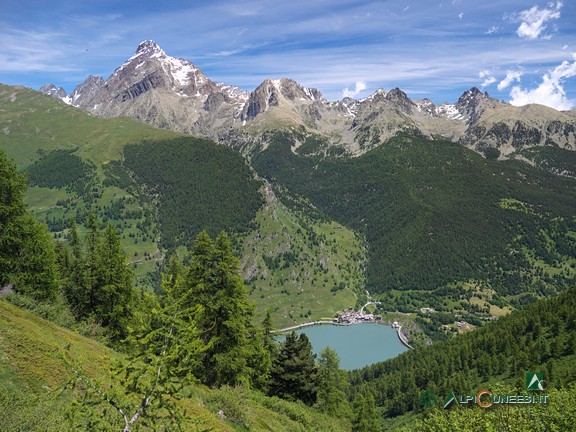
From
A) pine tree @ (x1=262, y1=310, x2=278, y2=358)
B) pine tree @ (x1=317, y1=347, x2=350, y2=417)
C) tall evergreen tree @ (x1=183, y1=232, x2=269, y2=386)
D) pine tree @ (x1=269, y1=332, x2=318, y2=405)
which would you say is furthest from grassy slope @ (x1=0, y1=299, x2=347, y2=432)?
pine tree @ (x1=262, y1=310, x2=278, y2=358)

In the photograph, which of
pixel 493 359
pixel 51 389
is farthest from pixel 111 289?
pixel 493 359

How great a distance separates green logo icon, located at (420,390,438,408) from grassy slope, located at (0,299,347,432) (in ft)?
221

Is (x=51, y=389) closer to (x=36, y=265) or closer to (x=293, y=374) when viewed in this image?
(x=36, y=265)

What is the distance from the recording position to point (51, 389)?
18203 mm

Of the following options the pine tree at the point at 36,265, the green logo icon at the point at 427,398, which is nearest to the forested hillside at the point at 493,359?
the green logo icon at the point at 427,398

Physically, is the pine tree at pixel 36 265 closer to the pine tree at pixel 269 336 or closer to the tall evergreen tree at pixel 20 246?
the tall evergreen tree at pixel 20 246

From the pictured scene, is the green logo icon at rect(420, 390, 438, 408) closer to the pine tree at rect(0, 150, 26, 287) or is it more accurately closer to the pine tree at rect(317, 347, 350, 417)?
the pine tree at rect(317, 347, 350, 417)

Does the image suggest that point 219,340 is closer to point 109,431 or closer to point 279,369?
point 279,369

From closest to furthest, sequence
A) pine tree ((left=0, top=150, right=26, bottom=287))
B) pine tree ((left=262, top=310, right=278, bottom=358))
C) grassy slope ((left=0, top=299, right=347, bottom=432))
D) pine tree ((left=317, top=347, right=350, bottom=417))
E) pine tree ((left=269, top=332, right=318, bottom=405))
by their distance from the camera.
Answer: grassy slope ((left=0, top=299, right=347, bottom=432)) → pine tree ((left=0, top=150, right=26, bottom=287)) → pine tree ((left=269, top=332, right=318, bottom=405)) → pine tree ((left=317, top=347, right=350, bottom=417)) → pine tree ((left=262, top=310, right=278, bottom=358))

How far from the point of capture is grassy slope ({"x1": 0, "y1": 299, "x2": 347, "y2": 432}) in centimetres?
1247

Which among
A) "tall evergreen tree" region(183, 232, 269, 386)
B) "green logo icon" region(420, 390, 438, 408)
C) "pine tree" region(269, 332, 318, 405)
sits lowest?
"green logo icon" region(420, 390, 438, 408)

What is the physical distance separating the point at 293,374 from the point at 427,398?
66.7 metres

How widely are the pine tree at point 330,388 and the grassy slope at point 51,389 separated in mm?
16698

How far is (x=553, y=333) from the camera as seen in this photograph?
118m
